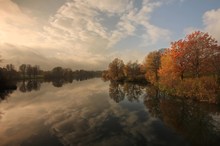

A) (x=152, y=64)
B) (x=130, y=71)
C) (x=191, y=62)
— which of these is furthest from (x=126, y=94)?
(x=130, y=71)

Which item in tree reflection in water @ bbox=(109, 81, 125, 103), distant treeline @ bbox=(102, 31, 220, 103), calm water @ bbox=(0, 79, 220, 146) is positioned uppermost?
distant treeline @ bbox=(102, 31, 220, 103)

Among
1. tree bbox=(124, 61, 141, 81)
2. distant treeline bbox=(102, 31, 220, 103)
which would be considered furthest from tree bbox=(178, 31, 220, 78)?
tree bbox=(124, 61, 141, 81)

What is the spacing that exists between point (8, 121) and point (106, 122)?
12.9m

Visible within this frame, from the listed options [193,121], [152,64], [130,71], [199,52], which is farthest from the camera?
[130,71]

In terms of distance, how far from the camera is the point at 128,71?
116 meters

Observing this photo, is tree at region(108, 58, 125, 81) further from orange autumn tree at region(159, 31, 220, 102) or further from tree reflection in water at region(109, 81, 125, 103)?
orange autumn tree at region(159, 31, 220, 102)

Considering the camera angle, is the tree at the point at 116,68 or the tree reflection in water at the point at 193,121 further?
the tree at the point at 116,68

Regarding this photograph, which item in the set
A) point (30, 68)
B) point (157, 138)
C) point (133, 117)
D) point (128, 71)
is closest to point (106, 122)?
point (133, 117)

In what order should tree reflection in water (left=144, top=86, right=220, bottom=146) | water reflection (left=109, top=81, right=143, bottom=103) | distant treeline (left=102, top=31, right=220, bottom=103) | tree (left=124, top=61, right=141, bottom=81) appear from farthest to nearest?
tree (left=124, top=61, right=141, bottom=81), water reflection (left=109, top=81, right=143, bottom=103), distant treeline (left=102, top=31, right=220, bottom=103), tree reflection in water (left=144, top=86, right=220, bottom=146)

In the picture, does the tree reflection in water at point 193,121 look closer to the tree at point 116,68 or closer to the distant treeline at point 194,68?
the distant treeline at point 194,68

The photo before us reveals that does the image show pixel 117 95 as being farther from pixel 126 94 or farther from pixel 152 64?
pixel 152 64

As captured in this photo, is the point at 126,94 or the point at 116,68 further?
the point at 116,68

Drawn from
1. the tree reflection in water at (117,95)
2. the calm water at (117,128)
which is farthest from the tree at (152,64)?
the calm water at (117,128)

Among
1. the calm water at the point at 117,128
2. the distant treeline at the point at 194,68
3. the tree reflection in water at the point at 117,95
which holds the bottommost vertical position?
the calm water at the point at 117,128
